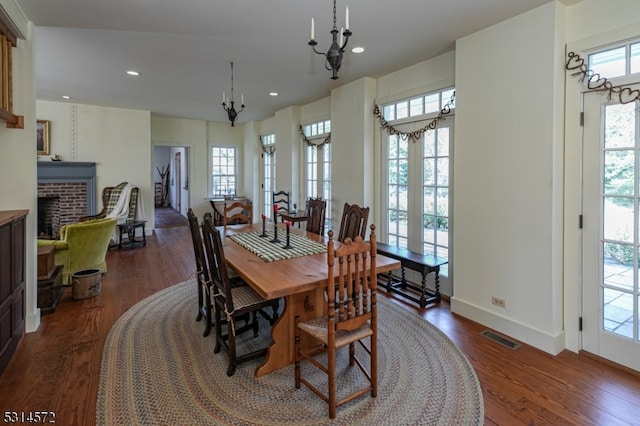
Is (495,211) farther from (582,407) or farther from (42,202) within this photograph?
(42,202)

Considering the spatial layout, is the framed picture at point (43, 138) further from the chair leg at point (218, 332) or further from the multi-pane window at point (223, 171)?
the chair leg at point (218, 332)

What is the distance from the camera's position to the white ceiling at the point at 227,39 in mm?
2693

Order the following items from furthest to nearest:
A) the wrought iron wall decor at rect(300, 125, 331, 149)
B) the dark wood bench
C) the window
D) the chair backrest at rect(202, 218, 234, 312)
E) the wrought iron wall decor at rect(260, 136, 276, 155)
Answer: the wrought iron wall decor at rect(260, 136, 276, 155) → the wrought iron wall decor at rect(300, 125, 331, 149) → the window → the dark wood bench → the chair backrest at rect(202, 218, 234, 312)

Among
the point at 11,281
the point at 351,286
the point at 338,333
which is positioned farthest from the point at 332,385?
the point at 11,281

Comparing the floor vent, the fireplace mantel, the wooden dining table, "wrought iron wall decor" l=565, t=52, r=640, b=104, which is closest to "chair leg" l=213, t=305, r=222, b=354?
the wooden dining table

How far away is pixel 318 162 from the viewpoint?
19.8 feet

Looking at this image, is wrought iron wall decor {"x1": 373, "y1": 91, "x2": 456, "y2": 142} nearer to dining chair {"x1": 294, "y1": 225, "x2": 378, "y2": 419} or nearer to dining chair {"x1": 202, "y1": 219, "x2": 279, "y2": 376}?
dining chair {"x1": 294, "y1": 225, "x2": 378, "y2": 419}

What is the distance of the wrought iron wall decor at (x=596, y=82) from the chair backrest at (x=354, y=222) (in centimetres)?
194

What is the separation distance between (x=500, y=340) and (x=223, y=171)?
7502 millimetres

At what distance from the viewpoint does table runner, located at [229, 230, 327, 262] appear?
269 cm

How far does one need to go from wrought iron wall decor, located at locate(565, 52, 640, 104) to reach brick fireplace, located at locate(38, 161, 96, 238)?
292 inches

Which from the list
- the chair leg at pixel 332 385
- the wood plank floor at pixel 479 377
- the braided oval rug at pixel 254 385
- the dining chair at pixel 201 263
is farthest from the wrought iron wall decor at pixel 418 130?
the chair leg at pixel 332 385

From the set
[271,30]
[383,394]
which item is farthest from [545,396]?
[271,30]

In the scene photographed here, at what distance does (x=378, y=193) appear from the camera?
471 centimetres
